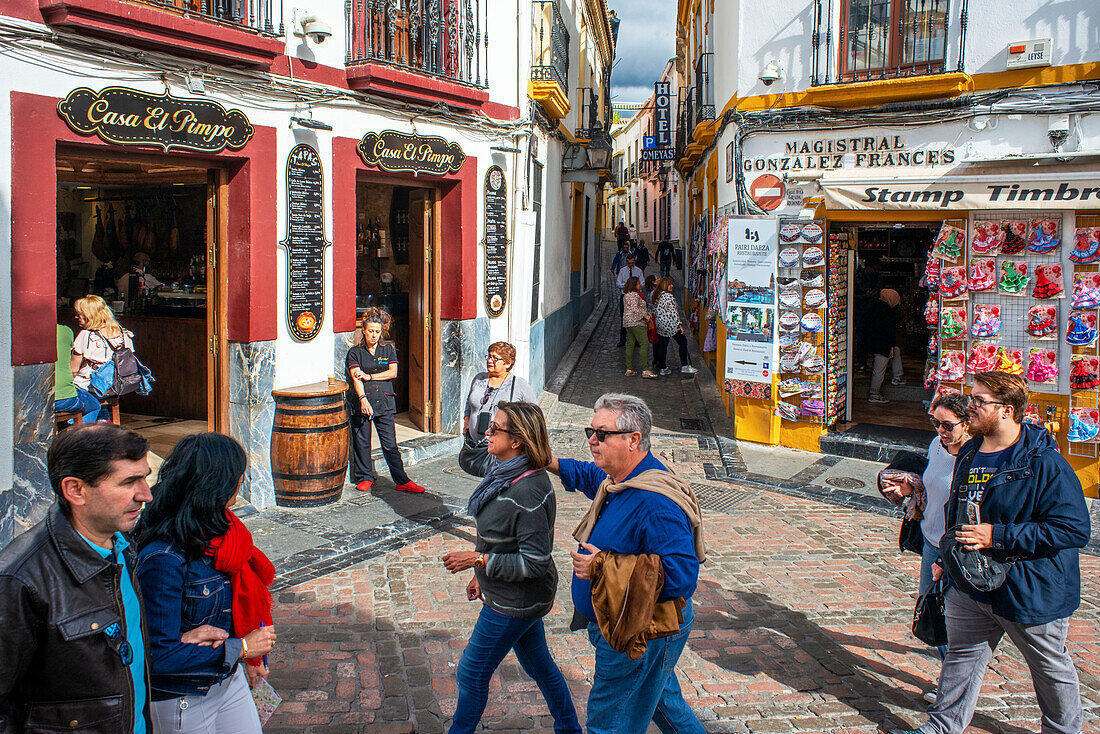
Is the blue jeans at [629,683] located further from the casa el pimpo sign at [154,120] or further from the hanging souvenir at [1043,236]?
the hanging souvenir at [1043,236]

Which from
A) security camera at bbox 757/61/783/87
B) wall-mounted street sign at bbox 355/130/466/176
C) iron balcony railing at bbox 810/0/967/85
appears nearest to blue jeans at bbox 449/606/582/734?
wall-mounted street sign at bbox 355/130/466/176

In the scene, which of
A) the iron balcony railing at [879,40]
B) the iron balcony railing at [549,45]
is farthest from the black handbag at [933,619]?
the iron balcony railing at [549,45]

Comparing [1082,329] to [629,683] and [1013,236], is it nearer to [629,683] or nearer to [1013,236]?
[1013,236]

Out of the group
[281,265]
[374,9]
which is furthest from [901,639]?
[374,9]

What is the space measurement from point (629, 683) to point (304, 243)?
6.05 m

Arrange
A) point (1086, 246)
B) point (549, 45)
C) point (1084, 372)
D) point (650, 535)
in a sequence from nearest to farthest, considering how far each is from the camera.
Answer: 1. point (650, 535)
2. point (1086, 246)
3. point (1084, 372)
4. point (549, 45)

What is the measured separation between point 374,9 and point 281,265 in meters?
2.84

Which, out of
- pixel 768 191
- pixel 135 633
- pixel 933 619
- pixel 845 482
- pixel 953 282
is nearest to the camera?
pixel 135 633

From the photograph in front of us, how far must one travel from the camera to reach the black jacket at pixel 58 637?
2.37 meters

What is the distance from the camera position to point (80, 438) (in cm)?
262

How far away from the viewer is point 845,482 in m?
9.19

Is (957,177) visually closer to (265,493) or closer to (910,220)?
(910,220)

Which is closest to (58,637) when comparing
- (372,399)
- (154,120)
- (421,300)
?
(154,120)

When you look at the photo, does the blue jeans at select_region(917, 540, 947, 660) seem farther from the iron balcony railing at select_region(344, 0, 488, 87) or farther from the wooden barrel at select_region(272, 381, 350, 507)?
the iron balcony railing at select_region(344, 0, 488, 87)
